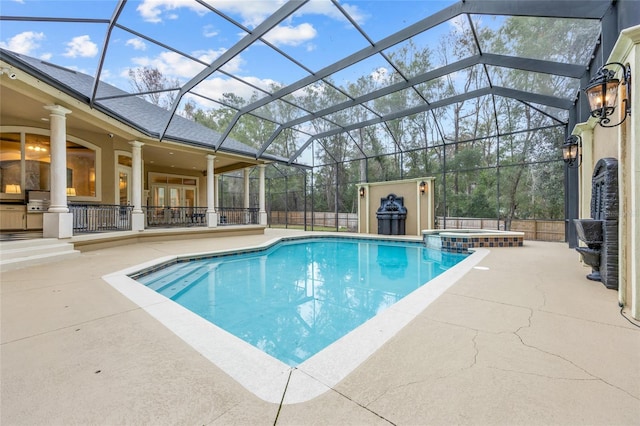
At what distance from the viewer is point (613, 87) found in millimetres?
2752

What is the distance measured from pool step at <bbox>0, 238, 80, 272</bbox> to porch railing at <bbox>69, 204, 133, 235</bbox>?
123cm

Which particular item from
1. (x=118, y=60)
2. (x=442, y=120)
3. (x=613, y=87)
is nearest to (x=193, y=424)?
(x=613, y=87)

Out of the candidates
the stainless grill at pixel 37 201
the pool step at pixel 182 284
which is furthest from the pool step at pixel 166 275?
the stainless grill at pixel 37 201

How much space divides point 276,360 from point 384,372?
0.71m

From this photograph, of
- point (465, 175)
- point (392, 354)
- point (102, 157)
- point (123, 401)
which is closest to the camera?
point (123, 401)

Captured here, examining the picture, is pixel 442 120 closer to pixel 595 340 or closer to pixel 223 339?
pixel 595 340

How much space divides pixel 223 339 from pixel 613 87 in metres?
4.41

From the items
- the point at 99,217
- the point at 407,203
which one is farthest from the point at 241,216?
the point at 407,203

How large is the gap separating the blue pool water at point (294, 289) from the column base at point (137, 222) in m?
3.54

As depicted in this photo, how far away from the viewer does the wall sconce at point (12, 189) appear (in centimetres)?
686

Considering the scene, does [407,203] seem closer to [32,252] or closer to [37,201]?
[32,252]

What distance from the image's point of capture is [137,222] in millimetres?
8430

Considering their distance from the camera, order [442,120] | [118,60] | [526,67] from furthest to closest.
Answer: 1. [442,120]
2. [526,67]
3. [118,60]

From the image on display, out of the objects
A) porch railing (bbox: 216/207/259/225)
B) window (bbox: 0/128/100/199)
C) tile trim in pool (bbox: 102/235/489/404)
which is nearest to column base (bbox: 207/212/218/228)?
porch railing (bbox: 216/207/259/225)
